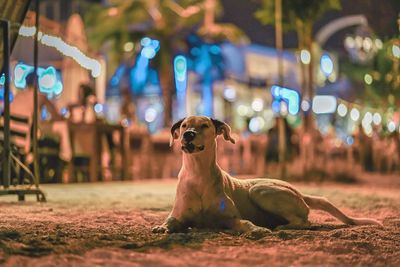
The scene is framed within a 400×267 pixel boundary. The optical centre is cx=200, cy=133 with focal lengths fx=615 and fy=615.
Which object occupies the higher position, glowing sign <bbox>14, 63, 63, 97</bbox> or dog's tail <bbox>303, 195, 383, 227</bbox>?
glowing sign <bbox>14, 63, 63, 97</bbox>

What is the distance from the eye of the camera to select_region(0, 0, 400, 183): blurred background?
1437cm

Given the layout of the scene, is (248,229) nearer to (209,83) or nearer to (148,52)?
(148,52)

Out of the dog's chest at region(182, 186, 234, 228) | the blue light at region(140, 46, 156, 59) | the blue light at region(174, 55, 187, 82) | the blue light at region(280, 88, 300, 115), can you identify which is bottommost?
the dog's chest at region(182, 186, 234, 228)

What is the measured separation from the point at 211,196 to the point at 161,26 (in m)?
21.5

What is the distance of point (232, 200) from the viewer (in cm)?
509

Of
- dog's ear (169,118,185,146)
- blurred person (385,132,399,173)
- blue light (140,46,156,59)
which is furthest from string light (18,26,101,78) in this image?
dog's ear (169,118,185,146)

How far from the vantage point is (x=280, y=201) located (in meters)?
5.20

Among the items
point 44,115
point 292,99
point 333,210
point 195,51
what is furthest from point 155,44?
point 333,210

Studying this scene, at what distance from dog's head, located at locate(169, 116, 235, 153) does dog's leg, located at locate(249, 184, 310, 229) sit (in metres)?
0.60

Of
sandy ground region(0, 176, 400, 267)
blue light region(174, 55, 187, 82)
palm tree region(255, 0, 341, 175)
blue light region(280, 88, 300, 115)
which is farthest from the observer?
blue light region(280, 88, 300, 115)

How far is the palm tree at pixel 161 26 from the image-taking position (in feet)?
81.6

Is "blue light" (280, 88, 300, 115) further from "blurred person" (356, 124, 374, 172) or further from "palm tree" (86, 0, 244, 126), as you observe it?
"blurred person" (356, 124, 374, 172)

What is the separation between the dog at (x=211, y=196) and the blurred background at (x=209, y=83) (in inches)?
138

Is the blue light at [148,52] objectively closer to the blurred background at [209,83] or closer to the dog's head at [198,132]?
the blurred background at [209,83]
